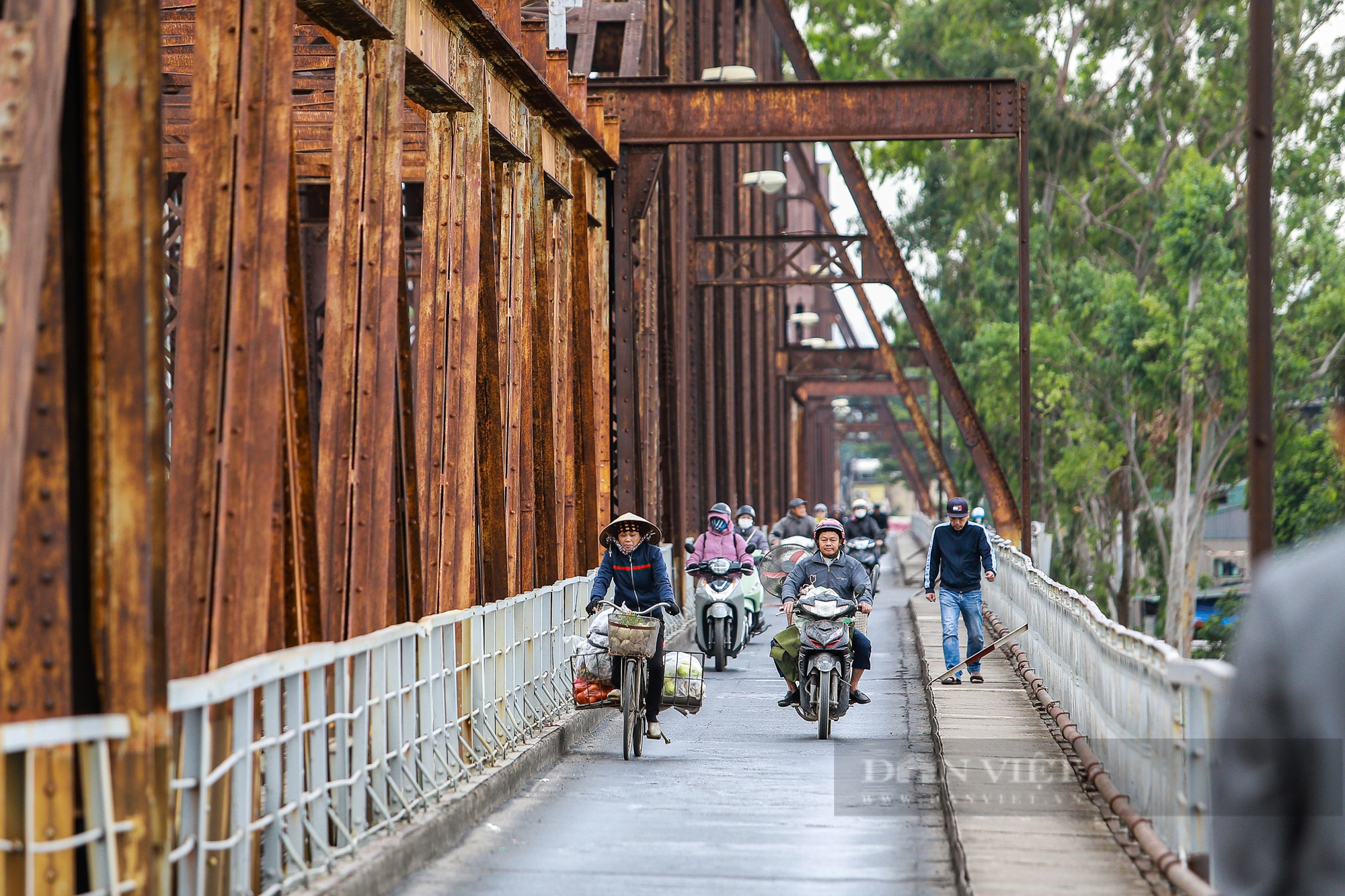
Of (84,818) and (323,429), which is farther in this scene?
(323,429)

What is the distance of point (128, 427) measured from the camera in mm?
4934

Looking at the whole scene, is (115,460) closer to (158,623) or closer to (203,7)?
(158,623)

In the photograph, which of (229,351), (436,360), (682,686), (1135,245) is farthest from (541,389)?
(1135,245)

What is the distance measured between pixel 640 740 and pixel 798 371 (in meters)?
42.1

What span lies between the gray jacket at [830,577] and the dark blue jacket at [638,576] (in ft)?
3.71

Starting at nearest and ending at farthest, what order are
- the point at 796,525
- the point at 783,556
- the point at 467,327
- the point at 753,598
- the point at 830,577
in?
1. the point at 467,327
2. the point at 830,577
3. the point at 753,598
4. the point at 783,556
5. the point at 796,525

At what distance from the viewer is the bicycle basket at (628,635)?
11.2 meters

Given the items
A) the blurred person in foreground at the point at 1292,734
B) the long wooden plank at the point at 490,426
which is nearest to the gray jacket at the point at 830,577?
the long wooden plank at the point at 490,426

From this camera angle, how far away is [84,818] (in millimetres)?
4766

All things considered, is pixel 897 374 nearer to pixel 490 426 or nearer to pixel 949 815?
pixel 490 426

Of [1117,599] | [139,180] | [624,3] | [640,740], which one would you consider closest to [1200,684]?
[139,180]

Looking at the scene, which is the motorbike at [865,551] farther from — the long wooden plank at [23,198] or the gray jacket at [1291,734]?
the gray jacket at [1291,734]

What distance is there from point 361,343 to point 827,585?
17.9 feet

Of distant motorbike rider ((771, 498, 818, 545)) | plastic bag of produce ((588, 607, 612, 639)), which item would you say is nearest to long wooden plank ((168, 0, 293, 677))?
plastic bag of produce ((588, 607, 612, 639))
